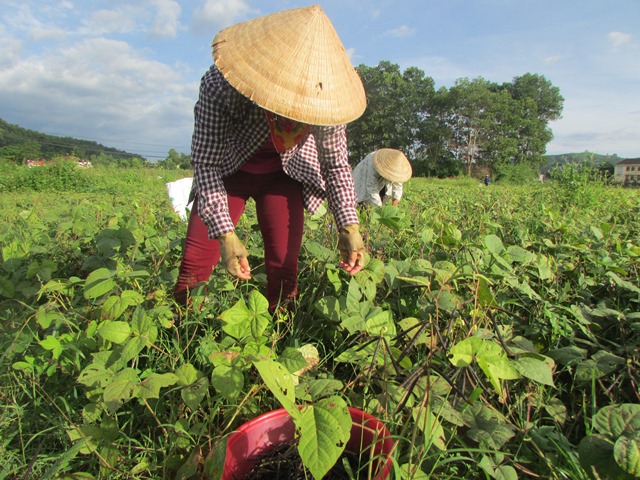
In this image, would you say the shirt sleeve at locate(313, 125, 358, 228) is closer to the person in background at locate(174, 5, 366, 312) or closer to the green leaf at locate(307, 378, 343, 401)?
the person in background at locate(174, 5, 366, 312)

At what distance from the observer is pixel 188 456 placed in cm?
115

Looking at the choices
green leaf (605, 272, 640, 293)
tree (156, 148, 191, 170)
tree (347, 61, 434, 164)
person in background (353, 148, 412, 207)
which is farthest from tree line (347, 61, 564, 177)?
green leaf (605, 272, 640, 293)

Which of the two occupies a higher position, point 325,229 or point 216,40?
point 216,40

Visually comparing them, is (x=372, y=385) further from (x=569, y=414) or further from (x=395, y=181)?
(x=395, y=181)

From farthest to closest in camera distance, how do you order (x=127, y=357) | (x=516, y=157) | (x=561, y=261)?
(x=516, y=157) < (x=561, y=261) < (x=127, y=357)

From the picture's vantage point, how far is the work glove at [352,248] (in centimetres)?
167

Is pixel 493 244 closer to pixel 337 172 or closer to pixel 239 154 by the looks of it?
pixel 337 172

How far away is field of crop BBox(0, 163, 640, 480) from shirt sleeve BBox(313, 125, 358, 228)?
0.21 m

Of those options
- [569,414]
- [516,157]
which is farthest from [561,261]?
[516,157]

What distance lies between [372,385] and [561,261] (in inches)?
48.8

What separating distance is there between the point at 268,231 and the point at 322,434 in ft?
3.53

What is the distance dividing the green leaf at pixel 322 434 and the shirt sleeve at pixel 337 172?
0.92 meters

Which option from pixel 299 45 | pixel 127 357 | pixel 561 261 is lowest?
pixel 127 357

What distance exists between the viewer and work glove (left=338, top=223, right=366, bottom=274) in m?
1.67
